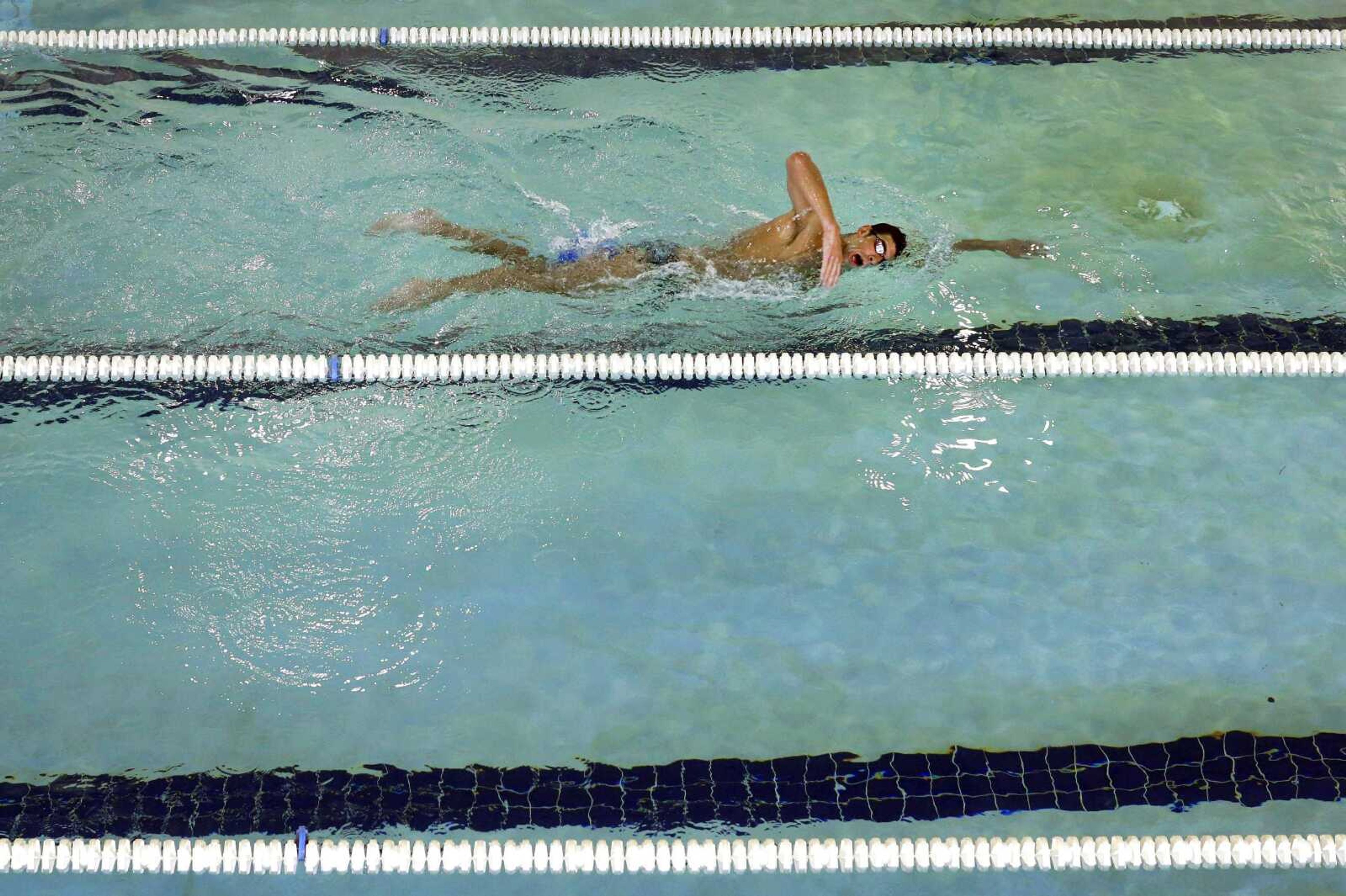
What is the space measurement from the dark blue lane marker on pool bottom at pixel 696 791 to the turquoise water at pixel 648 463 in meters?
0.05

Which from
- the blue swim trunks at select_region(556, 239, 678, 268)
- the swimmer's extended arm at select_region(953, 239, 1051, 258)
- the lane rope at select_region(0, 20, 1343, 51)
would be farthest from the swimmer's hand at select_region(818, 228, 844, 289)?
the lane rope at select_region(0, 20, 1343, 51)

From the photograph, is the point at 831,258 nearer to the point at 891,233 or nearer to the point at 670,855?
the point at 891,233

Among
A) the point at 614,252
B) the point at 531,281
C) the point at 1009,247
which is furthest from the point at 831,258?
the point at 531,281

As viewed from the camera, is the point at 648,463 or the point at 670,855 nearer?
the point at 670,855

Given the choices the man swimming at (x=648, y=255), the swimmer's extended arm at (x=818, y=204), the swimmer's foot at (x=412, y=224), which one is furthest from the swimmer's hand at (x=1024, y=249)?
the swimmer's foot at (x=412, y=224)

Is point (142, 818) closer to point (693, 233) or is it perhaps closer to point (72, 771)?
point (72, 771)

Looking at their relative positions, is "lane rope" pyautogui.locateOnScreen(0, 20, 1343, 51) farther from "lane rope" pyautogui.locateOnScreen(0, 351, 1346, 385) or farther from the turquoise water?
"lane rope" pyautogui.locateOnScreen(0, 351, 1346, 385)

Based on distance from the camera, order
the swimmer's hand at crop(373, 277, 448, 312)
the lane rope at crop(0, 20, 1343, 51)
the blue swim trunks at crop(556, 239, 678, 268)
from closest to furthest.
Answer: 1. the swimmer's hand at crop(373, 277, 448, 312)
2. the blue swim trunks at crop(556, 239, 678, 268)
3. the lane rope at crop(0, 20, 1343, 51)

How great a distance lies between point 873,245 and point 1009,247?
831mm

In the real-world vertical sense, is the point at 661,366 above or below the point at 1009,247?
below

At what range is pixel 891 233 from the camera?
3988mm

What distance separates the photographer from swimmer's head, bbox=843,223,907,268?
3947 millimetres

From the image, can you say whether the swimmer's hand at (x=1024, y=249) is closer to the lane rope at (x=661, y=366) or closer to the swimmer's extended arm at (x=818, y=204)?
the lane rope at (x=661, y=366)

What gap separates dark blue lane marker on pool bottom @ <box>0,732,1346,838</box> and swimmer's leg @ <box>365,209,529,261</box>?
193 centimetres
